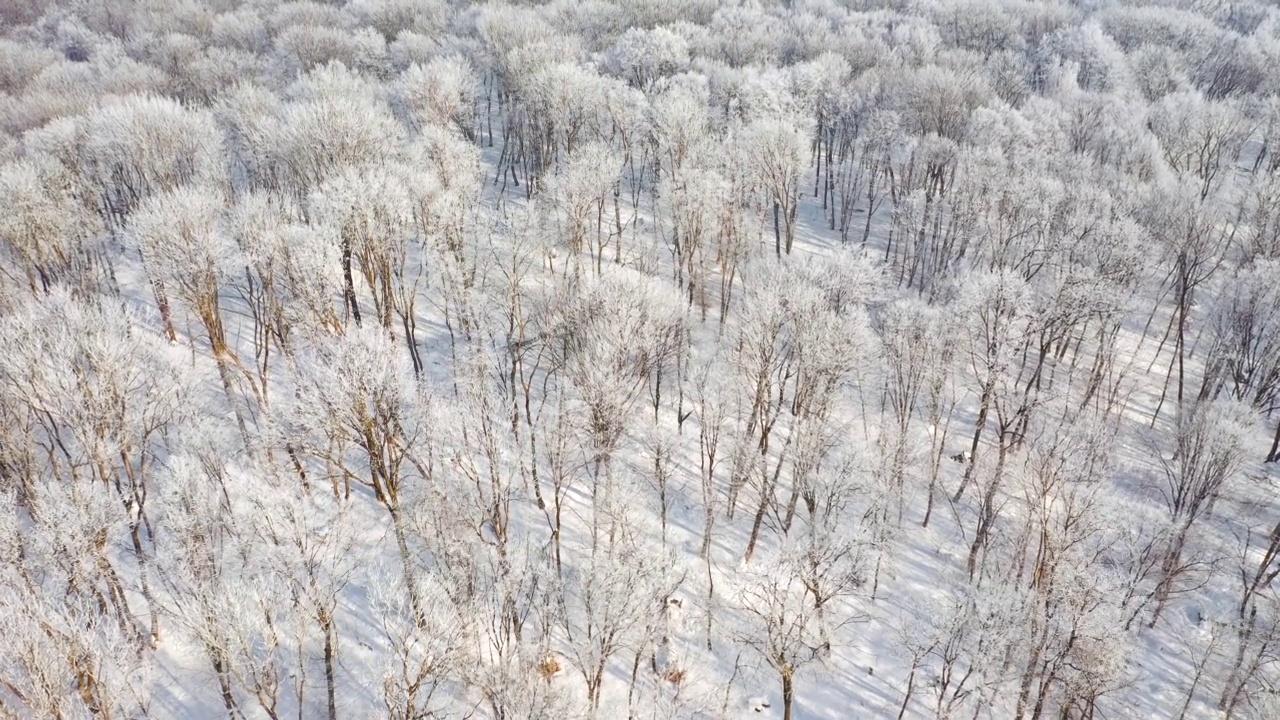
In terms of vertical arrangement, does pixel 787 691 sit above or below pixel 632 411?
below

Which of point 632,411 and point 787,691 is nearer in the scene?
point 787,691

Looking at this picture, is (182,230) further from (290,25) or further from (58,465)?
(290,25)

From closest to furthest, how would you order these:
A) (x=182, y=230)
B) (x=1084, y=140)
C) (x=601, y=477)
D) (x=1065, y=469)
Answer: (x=1065, y=469) → (x=182, y=230) → (x=601, y=477) → (x=1084, y=140)

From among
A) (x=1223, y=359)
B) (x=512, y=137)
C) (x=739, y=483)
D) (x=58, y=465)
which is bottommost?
(x=739, y=483)

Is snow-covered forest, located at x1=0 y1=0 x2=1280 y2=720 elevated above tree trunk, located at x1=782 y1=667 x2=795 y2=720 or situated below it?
above

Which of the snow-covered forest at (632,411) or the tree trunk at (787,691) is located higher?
the snow-covered forest at (632,411)

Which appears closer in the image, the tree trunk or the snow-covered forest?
the snow-covered forest

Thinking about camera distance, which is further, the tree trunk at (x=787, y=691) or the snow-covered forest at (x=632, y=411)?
the tree trunk at (x=787, y=691)

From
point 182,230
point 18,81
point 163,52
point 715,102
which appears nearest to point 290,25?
point 163,52
